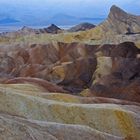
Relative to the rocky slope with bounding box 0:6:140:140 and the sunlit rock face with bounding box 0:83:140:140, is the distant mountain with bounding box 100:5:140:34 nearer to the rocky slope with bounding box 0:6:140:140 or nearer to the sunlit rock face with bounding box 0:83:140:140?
the rocky slope with bounding box 0:6:140:140

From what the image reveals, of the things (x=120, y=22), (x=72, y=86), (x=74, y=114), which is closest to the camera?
(x=74, y=114)

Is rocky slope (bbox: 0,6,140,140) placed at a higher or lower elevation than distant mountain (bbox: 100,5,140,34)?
lower

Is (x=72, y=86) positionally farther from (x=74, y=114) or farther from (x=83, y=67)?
(x=74, y=114)

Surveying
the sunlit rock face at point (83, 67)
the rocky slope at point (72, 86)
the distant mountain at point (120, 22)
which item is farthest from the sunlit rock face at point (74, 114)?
the distant mountain at point (120, 22)

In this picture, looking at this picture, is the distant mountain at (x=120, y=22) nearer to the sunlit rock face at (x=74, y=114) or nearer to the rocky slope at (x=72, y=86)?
the rocky slope at (x=72, y=86)

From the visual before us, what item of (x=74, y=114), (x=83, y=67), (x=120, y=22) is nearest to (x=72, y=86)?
(x=83, y=67)

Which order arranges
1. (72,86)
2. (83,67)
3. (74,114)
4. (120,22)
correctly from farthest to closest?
1. (120,22)
2. (83,67)
3. (72,86)
4. (74,114)

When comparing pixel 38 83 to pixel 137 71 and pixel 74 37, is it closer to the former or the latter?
pixel 137 71

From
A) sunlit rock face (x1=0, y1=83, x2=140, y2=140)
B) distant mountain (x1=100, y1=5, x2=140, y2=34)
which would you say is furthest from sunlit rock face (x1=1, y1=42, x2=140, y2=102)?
distant mountain (x1=100, y1=5, x2=140, y2=34)

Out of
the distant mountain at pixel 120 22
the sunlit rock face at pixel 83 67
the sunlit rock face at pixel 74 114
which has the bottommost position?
the sunlit rock face at pixel 83 67

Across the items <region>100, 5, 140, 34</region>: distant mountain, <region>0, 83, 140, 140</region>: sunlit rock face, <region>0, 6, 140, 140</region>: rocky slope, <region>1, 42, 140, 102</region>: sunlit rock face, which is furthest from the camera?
<region>100, 5, 140, 34</region>: distant mountain

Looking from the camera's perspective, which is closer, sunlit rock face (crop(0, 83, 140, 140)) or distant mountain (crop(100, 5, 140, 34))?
sunlit rock face (crop(0, 83, 140, 140))

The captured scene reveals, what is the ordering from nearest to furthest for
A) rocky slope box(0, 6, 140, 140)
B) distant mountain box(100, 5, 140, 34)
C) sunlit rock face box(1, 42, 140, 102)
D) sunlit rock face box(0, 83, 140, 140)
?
rocky slope box(0, 6, 140, 140) → sunlit rock face box(0, 83, 140, 140) → sunlit rock face box(1, 42, 140, 102) → distant mountain box(100, 5, 140, 34)

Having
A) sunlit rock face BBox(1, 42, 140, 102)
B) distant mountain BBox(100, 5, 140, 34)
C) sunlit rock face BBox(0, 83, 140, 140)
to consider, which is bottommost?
sunlit rock face BBox(1, 42, 140, 102)
